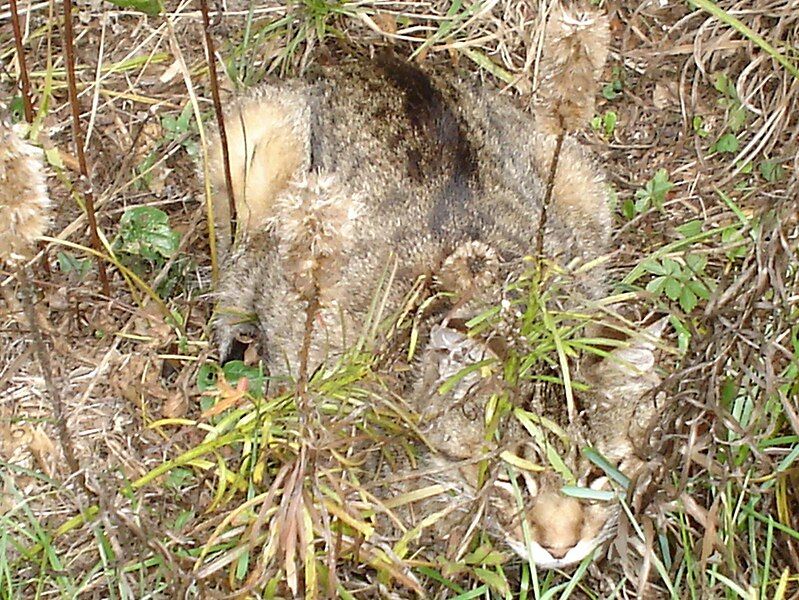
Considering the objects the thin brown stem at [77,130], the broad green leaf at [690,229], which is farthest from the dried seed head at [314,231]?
the broad green leaf at [690,229]

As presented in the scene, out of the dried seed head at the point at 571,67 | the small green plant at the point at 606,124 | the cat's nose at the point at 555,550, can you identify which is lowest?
the cat's nose at the point at 555,550

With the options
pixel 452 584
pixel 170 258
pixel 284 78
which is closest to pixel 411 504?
pixel 452 584

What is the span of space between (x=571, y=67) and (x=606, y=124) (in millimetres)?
2007

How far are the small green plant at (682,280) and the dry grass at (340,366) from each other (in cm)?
3

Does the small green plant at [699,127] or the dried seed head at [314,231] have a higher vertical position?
the dried seed head at [314,231]

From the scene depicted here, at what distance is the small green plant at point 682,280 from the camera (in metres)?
3.69

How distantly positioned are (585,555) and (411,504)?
1.58ft

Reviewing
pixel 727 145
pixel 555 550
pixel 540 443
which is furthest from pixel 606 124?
pixel 555 550

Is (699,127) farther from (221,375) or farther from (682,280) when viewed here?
(221,375)

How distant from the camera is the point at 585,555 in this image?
277 centimetres

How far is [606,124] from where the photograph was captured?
14.7 feet

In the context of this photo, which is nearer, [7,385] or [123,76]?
[7,385]

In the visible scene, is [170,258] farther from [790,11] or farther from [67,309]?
[790,11]

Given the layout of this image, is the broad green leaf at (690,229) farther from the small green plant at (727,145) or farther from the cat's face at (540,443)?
the cat's face at (540,443)
